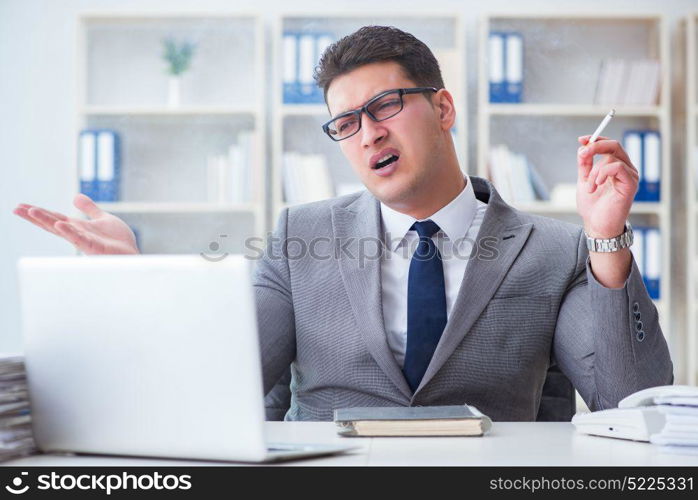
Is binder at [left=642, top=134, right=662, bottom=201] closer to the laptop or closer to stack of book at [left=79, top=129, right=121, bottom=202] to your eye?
stack of book at [left=79, top=129, right=121, bottom=202]

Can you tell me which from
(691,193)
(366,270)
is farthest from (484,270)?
(691,193)

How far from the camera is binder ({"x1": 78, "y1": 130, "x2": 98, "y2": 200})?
3.54 metres

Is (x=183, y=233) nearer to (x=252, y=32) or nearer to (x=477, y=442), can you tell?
(x=252, y=32)

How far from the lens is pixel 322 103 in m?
3.57

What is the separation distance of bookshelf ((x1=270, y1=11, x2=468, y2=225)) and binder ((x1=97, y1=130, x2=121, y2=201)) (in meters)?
0.68

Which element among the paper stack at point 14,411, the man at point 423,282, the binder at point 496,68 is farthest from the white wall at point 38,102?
the paper stack at point 14,411

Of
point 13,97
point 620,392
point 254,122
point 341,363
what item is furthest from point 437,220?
point 13,97

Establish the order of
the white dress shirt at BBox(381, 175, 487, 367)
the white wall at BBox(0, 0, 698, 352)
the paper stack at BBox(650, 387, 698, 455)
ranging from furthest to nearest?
the white wall at BBox(0, 0, 698, 352) < the white dress shirt at BBox(381, 175, 487, 367) < the paper stack at BBox(650, 387, 698, 455)

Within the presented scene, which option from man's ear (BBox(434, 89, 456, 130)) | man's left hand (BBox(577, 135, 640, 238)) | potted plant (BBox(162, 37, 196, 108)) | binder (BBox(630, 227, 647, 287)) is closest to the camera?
man's left hand (BBox(577, 135, 640, 238))

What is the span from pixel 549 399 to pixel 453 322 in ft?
1.03

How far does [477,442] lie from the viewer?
1041 millimetres

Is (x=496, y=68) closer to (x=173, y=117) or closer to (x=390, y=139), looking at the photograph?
(x=173, y=117)

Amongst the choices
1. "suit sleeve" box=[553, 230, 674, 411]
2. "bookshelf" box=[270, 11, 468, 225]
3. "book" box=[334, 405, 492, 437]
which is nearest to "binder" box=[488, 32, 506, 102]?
"bookshelf" box=[270, 11, 468, 225]

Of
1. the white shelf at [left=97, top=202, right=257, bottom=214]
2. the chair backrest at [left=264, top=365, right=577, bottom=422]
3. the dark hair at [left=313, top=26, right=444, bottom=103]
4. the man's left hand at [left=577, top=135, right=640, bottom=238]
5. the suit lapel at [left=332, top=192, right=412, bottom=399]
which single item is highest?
the dark hair at [left=313, top=26, right=444, bottom=103]
